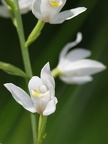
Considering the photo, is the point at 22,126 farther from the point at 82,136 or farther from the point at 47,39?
the point at 47,39

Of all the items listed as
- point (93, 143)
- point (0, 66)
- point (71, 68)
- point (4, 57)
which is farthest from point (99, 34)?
point (0, 66)

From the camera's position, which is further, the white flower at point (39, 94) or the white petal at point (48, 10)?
the white petal at point (48, 10)

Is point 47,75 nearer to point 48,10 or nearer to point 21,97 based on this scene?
point 21,97

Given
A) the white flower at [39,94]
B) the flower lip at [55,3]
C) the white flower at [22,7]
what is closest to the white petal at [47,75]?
the white flower at [39,94]

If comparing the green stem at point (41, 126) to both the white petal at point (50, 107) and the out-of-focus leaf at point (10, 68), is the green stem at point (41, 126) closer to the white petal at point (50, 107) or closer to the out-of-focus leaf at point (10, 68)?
the white petal at point (50, 107)

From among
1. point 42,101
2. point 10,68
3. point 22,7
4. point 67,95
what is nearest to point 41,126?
point 42,101

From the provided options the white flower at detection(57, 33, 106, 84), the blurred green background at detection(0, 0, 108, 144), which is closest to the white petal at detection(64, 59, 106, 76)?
the white flower at detection(57, 33, 106, 84)

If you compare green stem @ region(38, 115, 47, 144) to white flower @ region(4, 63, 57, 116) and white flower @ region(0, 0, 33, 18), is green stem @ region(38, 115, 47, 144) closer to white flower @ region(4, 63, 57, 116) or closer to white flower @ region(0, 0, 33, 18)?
white flower @ region(4, 63, 57, 116)
